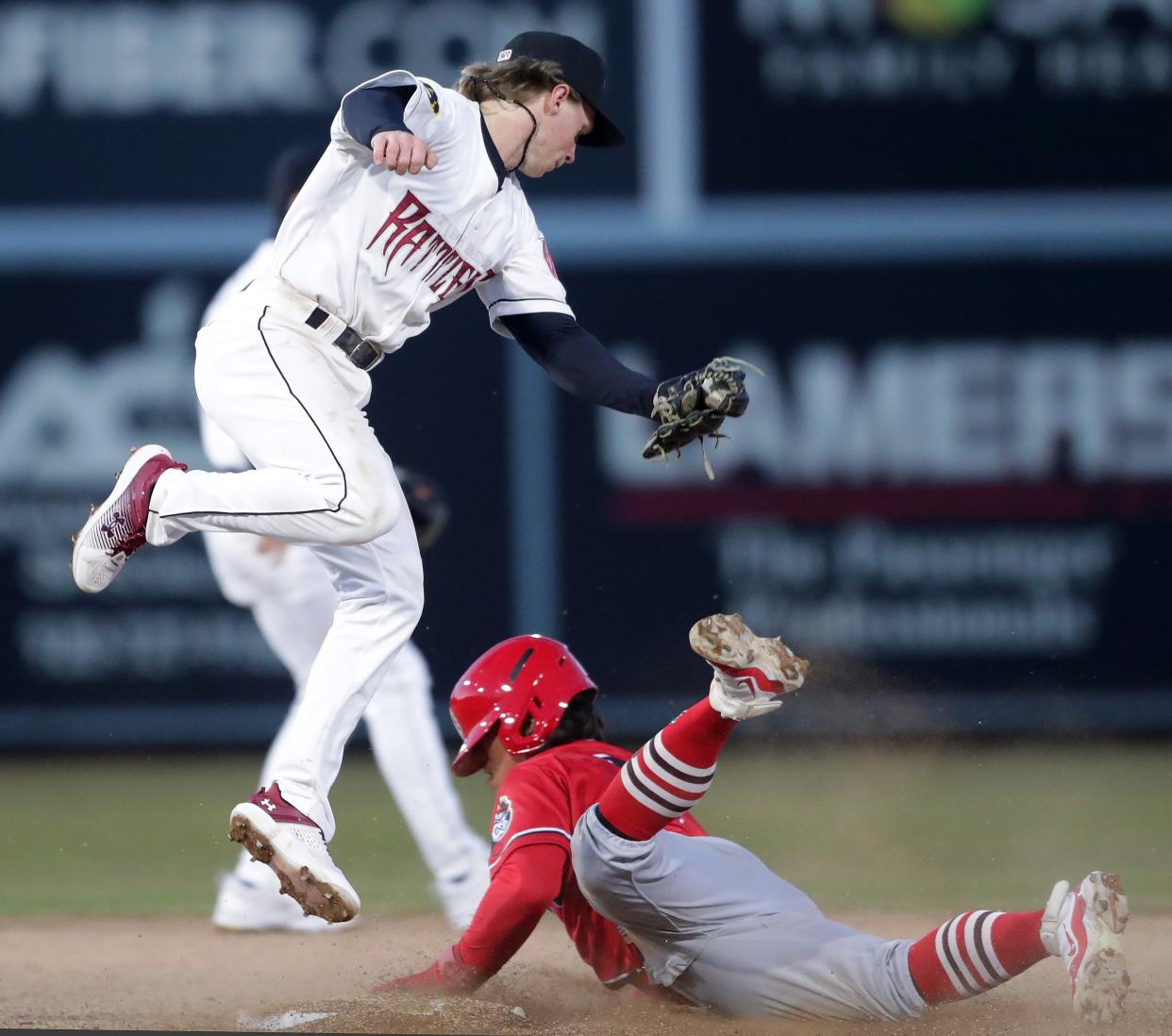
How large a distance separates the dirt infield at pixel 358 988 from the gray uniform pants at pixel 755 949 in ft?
0.17

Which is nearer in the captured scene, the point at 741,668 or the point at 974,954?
the point at 741,668

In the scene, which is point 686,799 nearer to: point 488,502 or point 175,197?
point 488,502

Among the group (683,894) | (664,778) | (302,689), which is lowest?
(683,894)

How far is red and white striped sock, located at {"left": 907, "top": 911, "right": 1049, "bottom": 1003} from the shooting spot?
3.07m

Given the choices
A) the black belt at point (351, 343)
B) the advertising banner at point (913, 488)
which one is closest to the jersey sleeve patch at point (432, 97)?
the black belt at point (351, 343)

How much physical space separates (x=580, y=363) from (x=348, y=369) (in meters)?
0.48

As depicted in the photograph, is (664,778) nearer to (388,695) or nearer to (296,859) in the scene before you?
(296,859)

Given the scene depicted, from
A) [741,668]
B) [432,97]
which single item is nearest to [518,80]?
[432,97]

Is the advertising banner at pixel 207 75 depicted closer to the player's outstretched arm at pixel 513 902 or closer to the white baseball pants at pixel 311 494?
the white baseball pants at pixel 311 494

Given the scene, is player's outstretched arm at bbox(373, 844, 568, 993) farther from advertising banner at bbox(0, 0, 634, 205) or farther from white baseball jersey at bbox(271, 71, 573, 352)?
advertising banner at bbox(0, 0, 634, 205)

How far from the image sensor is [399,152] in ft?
9.47

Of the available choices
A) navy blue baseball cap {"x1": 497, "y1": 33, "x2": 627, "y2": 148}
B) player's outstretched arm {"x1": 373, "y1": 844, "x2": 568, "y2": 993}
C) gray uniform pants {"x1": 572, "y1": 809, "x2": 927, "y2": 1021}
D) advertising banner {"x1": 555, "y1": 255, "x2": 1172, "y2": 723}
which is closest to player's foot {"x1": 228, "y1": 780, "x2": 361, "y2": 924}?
player's outstretched arm {"x1": 373, "y1": 844, "x2": 568, "y2": 993}

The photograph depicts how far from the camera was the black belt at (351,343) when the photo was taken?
3.26 metres

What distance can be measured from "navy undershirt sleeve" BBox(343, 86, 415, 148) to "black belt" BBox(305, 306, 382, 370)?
380 millimetres
